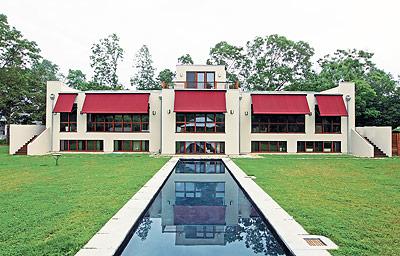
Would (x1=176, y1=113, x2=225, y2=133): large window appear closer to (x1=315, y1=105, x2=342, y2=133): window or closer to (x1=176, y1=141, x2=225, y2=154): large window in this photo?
(x1=176, y1=141, x2=225, y2=154): large window

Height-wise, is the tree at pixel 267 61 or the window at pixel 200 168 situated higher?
the tree at pixel 267 61

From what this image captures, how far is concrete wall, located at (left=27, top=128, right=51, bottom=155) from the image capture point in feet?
83.0

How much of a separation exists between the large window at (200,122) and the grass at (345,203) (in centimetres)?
1064

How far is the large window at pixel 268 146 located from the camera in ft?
90.4

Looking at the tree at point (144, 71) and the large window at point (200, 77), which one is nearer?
the large window at point (200, 77)

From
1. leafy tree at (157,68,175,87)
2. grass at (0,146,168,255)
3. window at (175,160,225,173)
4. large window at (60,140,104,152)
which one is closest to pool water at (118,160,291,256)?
grass at (0,146,168,255)

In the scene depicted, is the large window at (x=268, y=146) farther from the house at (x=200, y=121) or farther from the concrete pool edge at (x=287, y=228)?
the concrete pool edge at (x=287, y=228)

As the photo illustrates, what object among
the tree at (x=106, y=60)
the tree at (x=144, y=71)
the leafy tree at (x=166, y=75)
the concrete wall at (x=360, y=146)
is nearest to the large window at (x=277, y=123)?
the concrete wall at (x=360, y=146)

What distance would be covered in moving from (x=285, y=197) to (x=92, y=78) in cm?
4449

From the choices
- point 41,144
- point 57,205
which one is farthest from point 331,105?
point 57,205

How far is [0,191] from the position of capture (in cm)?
1047

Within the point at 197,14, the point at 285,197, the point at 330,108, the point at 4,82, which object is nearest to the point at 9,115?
the point at 4,82

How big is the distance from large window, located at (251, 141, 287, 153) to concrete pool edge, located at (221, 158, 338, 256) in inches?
673

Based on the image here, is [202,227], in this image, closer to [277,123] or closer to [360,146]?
[277,123]
